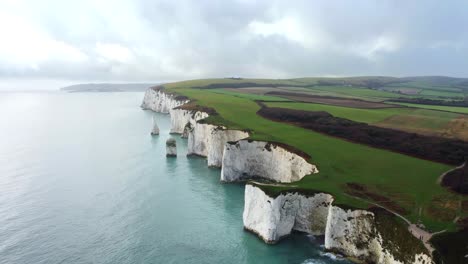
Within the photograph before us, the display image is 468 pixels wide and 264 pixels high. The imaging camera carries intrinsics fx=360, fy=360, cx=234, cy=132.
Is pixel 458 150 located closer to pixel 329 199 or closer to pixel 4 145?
pixel 329 199

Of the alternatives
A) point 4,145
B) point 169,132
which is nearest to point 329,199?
point 169,132

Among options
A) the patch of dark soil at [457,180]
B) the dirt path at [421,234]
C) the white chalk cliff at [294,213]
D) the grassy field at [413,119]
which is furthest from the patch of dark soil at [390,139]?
the dirt path at [421,234]

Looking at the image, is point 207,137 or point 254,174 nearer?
point 254,174

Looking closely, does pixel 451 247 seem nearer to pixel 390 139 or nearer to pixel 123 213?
pixel 390 139

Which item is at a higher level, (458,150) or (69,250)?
(458,150)

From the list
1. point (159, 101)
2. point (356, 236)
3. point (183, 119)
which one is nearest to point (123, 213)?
point (356, 236)

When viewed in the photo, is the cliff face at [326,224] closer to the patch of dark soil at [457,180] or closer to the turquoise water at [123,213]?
the turquoise water at [123,213]
